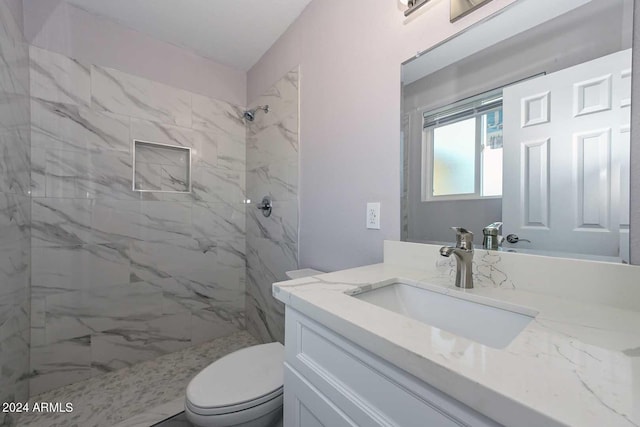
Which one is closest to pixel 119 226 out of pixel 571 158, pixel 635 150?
pixel 571 158

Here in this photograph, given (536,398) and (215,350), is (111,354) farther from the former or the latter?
(536,398)

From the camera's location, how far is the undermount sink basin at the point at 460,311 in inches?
25.2

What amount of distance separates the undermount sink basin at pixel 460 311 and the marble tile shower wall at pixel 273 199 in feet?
3.09

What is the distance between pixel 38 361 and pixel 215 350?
989 millimetres

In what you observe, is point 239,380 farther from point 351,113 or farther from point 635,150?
point 635,150

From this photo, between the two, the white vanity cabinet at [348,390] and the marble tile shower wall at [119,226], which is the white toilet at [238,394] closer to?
the white vanity cabinet at [348,390]

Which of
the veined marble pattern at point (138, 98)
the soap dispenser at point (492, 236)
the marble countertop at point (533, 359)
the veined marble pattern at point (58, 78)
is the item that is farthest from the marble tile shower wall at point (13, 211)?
the soap dispenser at point (492, 236)

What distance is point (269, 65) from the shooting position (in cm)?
200

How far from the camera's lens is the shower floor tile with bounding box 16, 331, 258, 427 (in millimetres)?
1358

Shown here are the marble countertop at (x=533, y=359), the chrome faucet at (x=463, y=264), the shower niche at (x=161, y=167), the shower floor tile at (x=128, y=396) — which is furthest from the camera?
the shower niche at (x=161, y=167)

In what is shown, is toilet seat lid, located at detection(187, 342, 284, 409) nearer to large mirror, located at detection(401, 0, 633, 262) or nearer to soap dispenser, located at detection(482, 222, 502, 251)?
large mirror, located at detection(401, 0, 633, 262)

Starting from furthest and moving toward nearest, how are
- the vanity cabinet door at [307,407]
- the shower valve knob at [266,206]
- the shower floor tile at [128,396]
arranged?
the shower valve knob at [266,206], the shower floor tile at [128,396], the vanity cabinet door at [307,407]

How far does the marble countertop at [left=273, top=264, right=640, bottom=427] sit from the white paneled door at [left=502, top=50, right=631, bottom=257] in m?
0.19

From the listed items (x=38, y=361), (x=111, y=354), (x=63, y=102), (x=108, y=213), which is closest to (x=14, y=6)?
(x=63, y=102)
